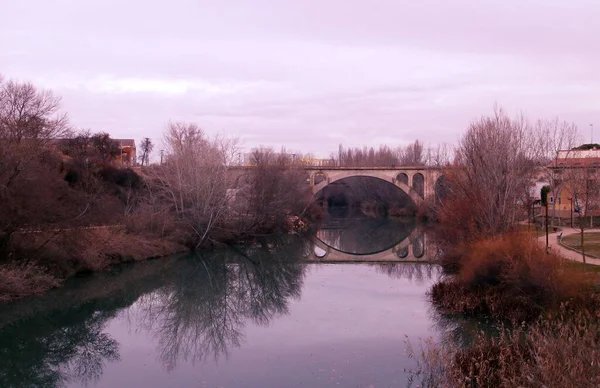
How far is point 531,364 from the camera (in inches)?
340

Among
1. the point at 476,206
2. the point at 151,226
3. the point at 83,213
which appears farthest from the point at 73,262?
the point at 476,206

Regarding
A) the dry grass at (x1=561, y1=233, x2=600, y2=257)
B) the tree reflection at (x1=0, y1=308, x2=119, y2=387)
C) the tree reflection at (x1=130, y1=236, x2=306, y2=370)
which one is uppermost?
the dry grass at (x1=561, y1=233, x2=600, y2=257)

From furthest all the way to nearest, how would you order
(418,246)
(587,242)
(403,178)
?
1. (403,178)
2. (418,246)
3. (587,242)

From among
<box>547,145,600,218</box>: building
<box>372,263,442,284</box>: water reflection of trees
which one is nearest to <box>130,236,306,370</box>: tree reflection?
<box>372,263,442,284</box>: water reflection of trees

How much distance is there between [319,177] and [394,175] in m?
8.11

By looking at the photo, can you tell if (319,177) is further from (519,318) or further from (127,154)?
(519,318)

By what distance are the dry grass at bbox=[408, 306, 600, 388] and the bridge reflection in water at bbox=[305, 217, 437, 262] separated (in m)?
16.2

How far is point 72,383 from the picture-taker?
10398mm

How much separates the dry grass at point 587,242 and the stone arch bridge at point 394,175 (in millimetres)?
29665

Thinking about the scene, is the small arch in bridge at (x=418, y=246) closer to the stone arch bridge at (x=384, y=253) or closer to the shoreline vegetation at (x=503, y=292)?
the stone arch bridge at (x=384, y=253)

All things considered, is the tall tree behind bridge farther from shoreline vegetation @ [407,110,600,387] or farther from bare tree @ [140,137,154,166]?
shoreline vegetation @ [407,110,600,387]

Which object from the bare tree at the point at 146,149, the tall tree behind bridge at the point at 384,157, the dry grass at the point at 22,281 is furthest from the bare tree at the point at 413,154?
the dry grass at the point at 22,281

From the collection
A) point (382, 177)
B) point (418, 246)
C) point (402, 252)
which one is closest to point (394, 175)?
point (382, 177)

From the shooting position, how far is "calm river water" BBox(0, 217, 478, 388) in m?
10.6
